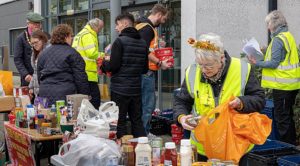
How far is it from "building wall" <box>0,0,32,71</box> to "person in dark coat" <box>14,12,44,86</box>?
11457 mm

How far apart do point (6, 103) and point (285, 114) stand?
3533 mm

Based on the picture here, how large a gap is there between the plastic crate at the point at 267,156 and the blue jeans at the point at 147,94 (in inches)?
76.1

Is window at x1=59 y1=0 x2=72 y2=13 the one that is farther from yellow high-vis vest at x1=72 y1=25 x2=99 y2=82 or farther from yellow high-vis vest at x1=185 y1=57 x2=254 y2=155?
yellow high-vis vest at x1=185 y1=57 x2=254 y2=155

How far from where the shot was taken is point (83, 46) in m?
7.17

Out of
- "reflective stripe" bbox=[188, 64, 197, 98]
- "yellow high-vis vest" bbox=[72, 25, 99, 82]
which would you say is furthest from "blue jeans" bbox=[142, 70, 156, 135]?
"reflective stripe" bbox=[188, 64, 197, 98]

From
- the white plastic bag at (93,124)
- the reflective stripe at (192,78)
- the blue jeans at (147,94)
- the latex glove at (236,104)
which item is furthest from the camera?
the blue jeans at (147,94)

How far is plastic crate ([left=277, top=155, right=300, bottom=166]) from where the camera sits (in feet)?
15.5

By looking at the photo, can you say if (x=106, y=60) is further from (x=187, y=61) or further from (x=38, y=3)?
(x=38, y=3)

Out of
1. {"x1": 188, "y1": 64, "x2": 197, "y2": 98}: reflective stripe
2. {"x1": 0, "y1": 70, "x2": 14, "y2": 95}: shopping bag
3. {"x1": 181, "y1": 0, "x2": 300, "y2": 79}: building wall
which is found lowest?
{"x1": 0, "y1": 70, "x2": 14, "y2": 95}: shopping bag

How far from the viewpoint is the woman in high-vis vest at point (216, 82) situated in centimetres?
334

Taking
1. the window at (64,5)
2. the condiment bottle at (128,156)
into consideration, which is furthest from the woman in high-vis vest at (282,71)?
the window at (64,5)

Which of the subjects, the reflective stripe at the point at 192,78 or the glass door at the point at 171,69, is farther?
the glass door at the point at 171,69

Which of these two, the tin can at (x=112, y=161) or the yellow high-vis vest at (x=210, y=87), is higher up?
the yellow high-vis vest at (x=210, y=87)

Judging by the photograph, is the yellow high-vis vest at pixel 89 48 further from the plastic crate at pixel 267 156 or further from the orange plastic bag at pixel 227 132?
the orange plastic bag at pixel 227 132
